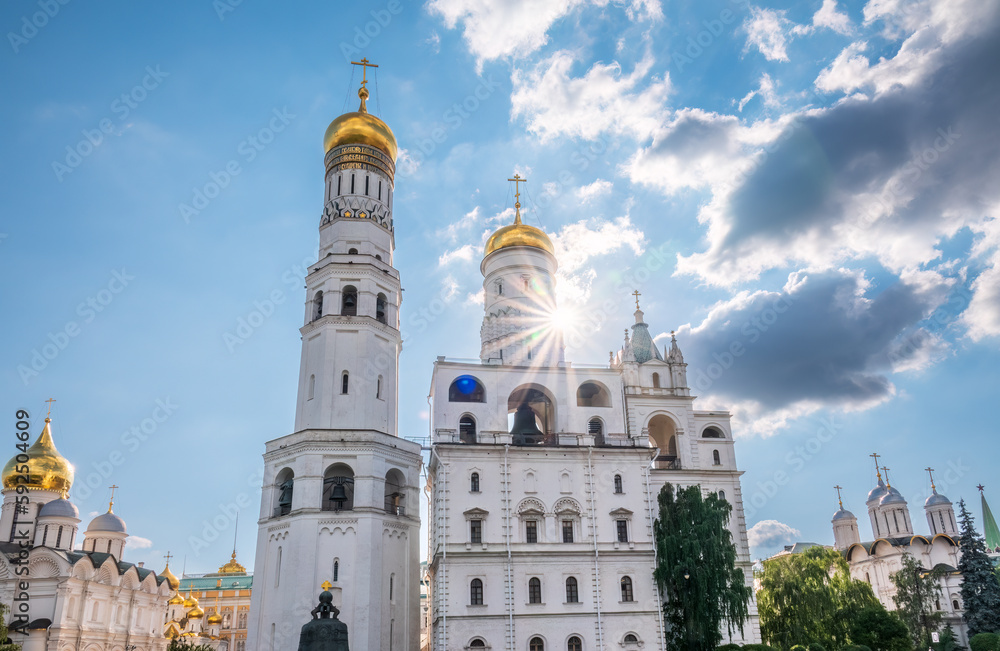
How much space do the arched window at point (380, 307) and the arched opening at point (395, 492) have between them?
303 inches

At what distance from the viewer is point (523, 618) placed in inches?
1244

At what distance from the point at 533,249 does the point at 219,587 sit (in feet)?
203

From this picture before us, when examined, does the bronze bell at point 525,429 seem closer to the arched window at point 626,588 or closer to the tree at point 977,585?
the arched window at point 626,588

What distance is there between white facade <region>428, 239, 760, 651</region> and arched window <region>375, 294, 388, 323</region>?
418 cm

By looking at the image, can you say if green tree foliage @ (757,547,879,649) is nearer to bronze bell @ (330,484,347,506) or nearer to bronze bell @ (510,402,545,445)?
bronze bell @ (510,402,545,445)

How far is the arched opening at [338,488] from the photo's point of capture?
34.0m

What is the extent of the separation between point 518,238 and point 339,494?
1785cm

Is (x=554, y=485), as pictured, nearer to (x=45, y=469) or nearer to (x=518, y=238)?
(x=518, y=238)

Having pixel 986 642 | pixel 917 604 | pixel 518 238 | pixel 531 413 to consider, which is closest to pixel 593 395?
pixel 531 413

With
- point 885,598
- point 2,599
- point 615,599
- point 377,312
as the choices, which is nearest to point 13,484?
point 2,599

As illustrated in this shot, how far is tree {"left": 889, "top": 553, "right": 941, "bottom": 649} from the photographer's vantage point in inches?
1793

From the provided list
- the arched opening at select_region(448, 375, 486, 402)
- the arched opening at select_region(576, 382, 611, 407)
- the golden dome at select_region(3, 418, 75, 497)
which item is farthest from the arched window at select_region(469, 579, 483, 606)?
the golden dome at select_region(3, 418, 75, 497)

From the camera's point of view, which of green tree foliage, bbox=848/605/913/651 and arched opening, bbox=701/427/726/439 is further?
arched opening, bbox=701/427/726/439

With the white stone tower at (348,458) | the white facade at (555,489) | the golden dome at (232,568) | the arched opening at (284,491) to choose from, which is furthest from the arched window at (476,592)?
the golden dome at (232,568)
